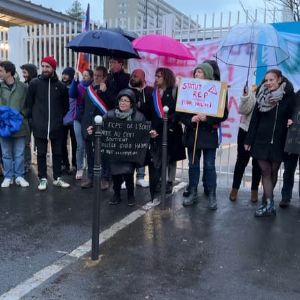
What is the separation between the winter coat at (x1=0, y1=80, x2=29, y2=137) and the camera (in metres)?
6.84

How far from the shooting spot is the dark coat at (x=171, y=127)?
622 centimetres

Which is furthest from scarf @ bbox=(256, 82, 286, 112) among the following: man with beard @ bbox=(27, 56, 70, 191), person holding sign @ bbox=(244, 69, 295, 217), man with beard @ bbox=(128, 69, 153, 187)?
man with beard @ bbox=(27, 56, 70, 191)

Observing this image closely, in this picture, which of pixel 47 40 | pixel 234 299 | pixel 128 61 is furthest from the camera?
pixel 47 40

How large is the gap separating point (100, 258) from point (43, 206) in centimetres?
202

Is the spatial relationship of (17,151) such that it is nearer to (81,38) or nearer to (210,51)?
(81,38)

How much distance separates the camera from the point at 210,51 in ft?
23.9

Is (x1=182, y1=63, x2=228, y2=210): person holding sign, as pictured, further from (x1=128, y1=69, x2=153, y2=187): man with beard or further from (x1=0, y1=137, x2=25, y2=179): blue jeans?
(x1=0, y1=137, x2=25, y2=179): blue jeans

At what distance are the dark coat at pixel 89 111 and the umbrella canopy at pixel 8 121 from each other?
3.22 ft

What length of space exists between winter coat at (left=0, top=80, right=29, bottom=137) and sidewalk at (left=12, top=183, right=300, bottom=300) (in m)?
2.52

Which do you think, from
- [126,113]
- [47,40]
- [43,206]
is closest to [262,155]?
[126,113]

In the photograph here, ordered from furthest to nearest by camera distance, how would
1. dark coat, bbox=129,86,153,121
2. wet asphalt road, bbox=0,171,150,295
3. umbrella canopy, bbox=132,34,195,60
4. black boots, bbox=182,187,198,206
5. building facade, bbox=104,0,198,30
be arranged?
building facade, bbox=104,0,198,30 < umbrella canopy, bbox=132,34,195,60 < dark coat, bbox=129,86,153,121 < black boots, bbox=182,187,198,206 < wet asphalt road, bbox=0,171,150,295

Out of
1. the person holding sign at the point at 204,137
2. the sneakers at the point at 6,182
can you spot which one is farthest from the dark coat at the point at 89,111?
the sneakers at the point at 6,182

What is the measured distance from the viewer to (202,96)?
567 cm

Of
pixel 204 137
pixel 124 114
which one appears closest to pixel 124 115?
pixel 124 114
